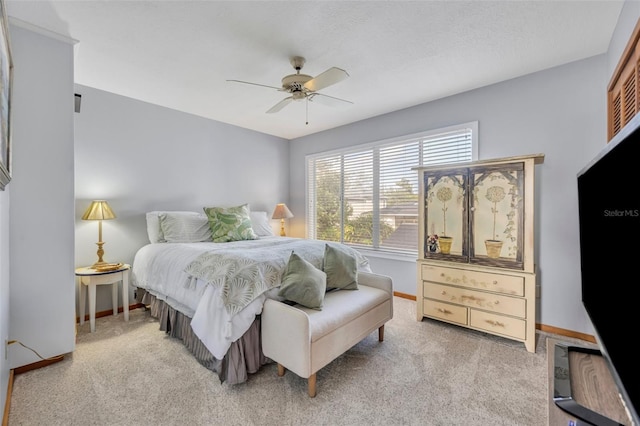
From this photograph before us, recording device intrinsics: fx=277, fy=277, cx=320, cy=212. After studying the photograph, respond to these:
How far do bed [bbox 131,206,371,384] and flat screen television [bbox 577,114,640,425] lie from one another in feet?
5.67

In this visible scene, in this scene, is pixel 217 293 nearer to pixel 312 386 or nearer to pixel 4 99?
pixel 312 386

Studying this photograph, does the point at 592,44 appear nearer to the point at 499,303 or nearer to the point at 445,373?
the point at 499,303

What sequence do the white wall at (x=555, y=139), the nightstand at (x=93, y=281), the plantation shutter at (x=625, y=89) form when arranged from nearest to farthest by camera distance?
the plantation shutter at (x=625, y=89)
the white wall at (x=555, y=139)
the nightstand at (x=93, y=281)

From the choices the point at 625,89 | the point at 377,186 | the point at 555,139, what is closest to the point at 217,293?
the point at 377,186

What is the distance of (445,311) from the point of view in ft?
8.99

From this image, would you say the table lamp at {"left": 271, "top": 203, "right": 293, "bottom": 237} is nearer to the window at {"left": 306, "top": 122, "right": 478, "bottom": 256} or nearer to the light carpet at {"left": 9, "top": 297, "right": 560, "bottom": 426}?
the window at {"left": 306, "top": 122, "right": 478, "bottom": 256}

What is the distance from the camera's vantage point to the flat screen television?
689 millimetres

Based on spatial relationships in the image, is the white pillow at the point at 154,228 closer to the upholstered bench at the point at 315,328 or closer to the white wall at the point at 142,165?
the white wall at the point at 142,165

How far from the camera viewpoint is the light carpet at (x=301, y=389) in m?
1.61

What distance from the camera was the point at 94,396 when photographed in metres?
1.78

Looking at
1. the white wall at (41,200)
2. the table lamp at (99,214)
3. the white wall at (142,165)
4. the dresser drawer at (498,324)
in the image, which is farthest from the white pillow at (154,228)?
the dresser drawer at (498,324)

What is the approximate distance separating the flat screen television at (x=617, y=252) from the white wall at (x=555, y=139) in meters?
1.70

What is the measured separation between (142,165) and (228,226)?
129 cm

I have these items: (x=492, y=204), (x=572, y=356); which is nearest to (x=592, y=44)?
(x=492, y=204)
